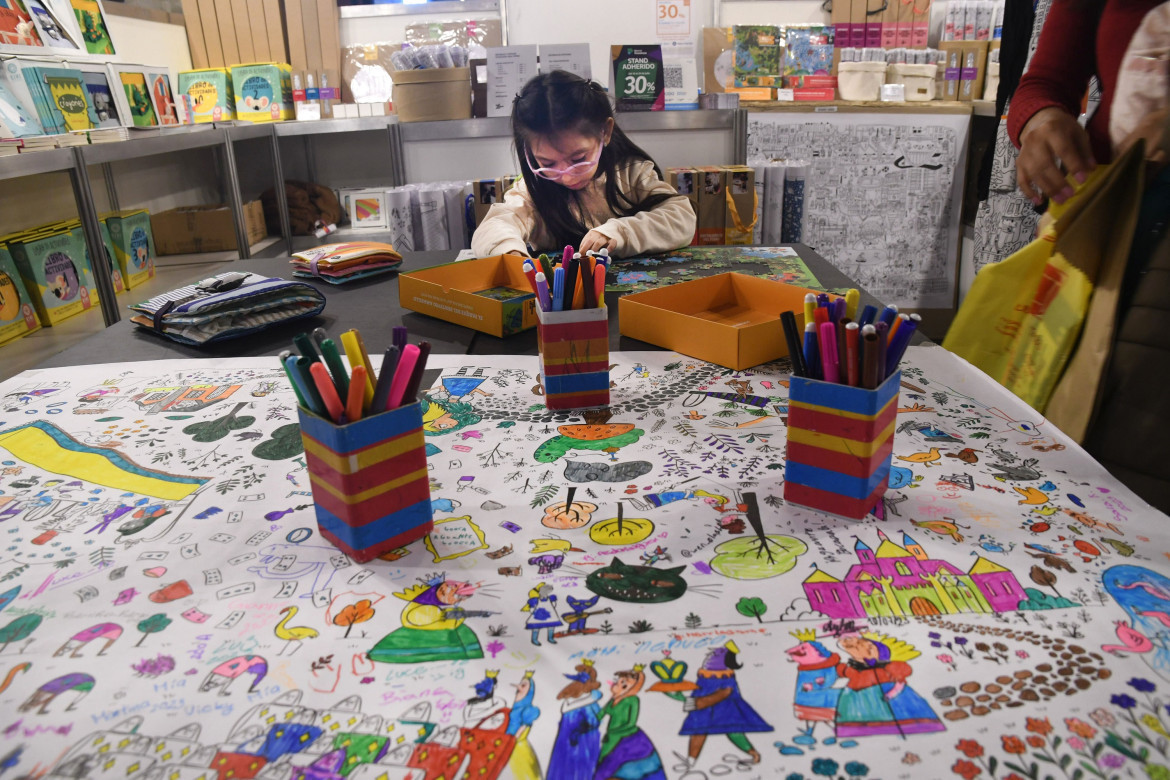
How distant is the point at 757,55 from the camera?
358 centimetres

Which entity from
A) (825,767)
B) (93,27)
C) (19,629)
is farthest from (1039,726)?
(93,27)

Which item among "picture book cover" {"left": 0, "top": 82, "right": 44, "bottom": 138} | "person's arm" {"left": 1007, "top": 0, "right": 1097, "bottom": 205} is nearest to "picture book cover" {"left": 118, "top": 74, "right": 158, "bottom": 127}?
"picture book cover" {"left": 0, "top": 82, "right": 44, "bottom": 138}

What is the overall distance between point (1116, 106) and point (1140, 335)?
1.02ft

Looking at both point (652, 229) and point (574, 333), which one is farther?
point (652, 229)

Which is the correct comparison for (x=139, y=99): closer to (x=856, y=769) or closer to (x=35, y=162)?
(x=35, y=162)

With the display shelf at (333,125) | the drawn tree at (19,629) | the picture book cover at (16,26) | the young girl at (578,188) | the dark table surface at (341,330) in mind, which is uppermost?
the picture book cover at (16,26)

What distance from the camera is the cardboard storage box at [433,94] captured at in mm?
2709

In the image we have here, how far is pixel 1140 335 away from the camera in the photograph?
87cm

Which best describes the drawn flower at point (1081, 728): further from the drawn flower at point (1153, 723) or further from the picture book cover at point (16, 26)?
the picture book cover at point (16, 26)

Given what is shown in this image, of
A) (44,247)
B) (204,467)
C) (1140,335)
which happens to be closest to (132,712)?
(204,467)

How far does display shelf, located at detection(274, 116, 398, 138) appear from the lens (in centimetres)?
336

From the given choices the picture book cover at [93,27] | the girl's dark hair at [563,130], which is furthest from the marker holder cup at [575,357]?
the picture book cover at [93,27]

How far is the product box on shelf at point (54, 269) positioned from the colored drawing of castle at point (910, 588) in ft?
9.26

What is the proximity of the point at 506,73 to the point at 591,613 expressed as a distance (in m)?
2.47
